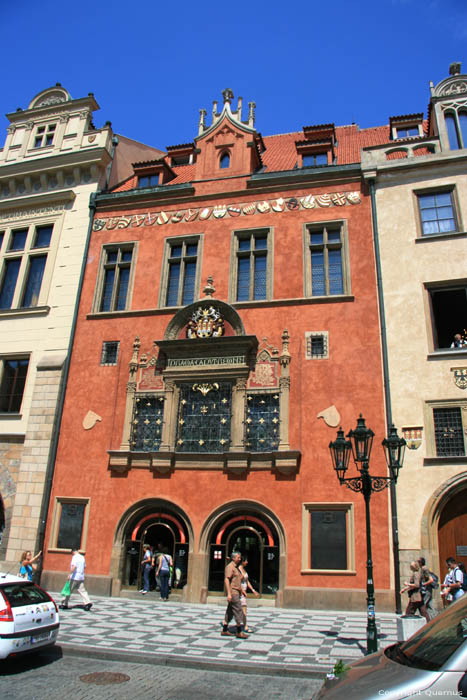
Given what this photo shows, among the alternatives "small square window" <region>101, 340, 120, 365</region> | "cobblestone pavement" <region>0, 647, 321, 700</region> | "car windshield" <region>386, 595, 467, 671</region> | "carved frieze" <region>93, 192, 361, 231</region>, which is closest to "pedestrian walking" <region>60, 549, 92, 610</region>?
"cobblestone pavement" <region>0, 647, 321, 700</region>

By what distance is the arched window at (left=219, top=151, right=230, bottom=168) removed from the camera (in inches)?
826

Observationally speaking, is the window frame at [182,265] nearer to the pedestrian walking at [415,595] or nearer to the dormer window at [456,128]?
the dormer window at [456,128]

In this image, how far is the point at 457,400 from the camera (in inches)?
598

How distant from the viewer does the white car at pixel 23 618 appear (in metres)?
8.00

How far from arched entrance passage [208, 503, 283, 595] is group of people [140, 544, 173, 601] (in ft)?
4.19

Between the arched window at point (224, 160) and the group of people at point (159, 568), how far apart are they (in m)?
14.6

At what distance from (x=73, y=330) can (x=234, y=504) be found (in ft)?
29.7

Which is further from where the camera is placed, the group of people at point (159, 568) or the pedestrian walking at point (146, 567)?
the pedestrian walking at point (146, 567)

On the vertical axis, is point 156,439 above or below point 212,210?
below

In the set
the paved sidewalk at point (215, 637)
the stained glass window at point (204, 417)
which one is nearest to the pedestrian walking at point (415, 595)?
the paved sidewalk at point (215, 637)

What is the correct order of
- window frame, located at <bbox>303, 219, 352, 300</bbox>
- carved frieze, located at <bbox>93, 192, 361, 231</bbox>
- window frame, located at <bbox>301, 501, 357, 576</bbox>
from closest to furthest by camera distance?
window frame, located at <bbox>301, 501, 357, 576</bbox> → window frame, located at <bbox>303, 219, 352, 300</bbox> → carved frieze, located at <bbox>93, 192, 361, 231</bbox>

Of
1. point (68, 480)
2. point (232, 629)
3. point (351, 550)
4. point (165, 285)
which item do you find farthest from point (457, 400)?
point (68, 480)

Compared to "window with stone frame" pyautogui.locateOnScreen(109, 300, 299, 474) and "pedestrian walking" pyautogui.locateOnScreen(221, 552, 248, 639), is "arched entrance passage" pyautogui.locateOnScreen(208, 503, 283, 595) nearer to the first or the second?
"window with stone frame" pyautogui.locateOnScreen(109, 300, 299, 474)

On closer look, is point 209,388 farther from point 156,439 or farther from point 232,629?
point 232,629
